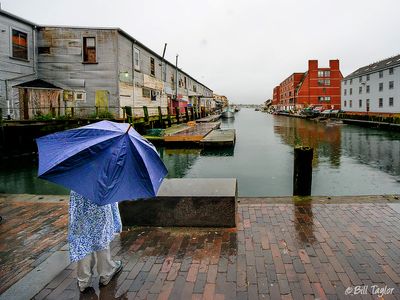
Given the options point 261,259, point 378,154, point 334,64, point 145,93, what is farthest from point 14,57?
point 334,64

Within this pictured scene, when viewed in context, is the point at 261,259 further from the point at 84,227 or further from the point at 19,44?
the point at 19,44

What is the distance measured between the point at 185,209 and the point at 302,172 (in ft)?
12.2

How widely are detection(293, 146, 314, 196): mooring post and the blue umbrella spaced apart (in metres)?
5.41

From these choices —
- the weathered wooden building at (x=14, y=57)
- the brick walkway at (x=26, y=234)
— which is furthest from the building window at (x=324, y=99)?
the brick walkway at (x=26, y=234)

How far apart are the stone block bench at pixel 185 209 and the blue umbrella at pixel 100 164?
2.28 m

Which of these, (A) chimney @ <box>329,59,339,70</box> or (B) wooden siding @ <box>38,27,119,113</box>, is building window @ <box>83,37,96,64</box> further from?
(A) chimney @ <box>329,59,339,70</box>

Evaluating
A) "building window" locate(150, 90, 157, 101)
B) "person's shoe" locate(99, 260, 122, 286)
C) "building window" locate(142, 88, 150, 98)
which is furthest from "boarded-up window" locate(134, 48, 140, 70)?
"person's shoe" locate(99, 260, 122, 286)

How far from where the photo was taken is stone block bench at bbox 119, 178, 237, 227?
559cm

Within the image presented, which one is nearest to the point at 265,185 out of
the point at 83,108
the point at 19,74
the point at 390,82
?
the point at 83,108

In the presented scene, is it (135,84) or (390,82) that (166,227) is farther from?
(390,82)

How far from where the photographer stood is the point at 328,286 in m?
3.74

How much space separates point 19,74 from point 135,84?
30.9ft

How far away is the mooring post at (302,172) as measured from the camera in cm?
790

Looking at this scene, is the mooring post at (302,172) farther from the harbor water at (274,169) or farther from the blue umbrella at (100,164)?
the blue umbrella at (100,164)
